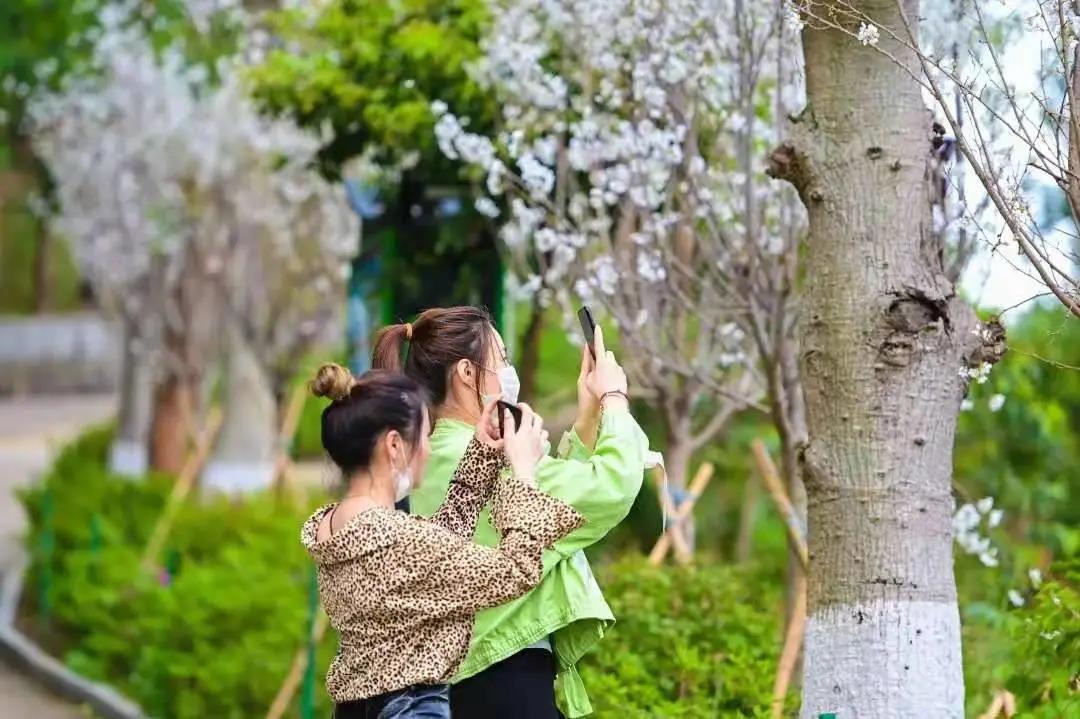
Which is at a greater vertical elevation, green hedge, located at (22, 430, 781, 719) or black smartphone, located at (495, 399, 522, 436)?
black smartphone, located at (495, 399, 522, 436)

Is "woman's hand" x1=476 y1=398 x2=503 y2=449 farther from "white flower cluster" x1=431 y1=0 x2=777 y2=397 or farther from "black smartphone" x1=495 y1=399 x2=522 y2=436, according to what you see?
"white flower cluster" x1=431 y1=0 x2=777 y2=397

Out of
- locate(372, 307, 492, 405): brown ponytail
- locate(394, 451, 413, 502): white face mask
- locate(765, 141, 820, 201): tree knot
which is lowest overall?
locate(394, 451, 413, 502): white face mask

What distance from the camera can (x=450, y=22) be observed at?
29.7 ft

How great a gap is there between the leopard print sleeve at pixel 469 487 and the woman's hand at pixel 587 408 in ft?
0.74

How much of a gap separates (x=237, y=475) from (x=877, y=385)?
11.9 meters

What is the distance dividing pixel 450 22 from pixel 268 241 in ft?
22.6

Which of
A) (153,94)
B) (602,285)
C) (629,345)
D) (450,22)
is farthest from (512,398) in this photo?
(153,94)

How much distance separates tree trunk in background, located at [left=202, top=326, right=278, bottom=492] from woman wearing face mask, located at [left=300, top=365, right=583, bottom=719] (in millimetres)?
11787

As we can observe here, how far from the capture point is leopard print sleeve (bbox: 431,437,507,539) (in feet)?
13.8

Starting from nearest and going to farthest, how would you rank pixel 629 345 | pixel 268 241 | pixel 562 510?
pixel 562 510, pixel 629 345, pixel 268 241

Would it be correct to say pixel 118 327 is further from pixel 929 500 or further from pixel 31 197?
pixel 929 500

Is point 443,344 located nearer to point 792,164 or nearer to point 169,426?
point 792,164

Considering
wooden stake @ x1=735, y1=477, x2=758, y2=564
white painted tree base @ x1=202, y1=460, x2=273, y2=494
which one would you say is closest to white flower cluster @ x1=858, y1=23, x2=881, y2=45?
wooden stake @ x1=735, y1=477, x2=758, y2=564

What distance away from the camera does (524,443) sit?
158 inches
